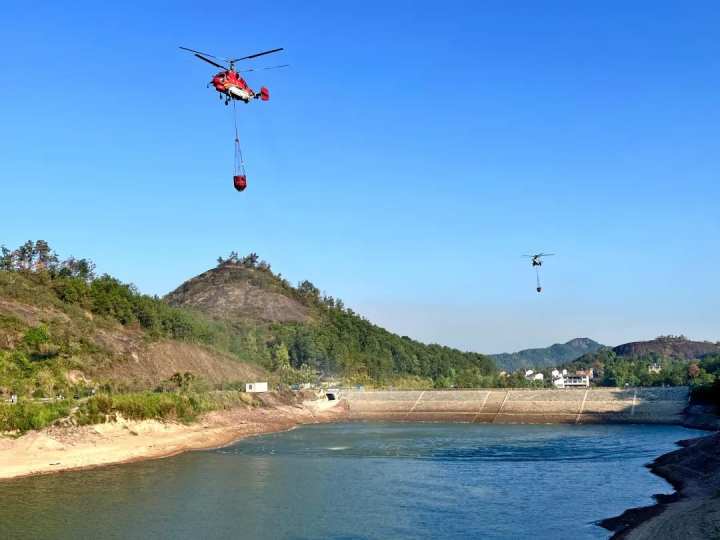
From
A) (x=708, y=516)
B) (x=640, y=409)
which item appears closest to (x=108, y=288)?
(x=640, y=409)

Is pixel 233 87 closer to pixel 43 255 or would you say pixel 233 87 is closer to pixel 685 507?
pixel 685 507

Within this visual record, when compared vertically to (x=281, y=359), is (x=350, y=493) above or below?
below

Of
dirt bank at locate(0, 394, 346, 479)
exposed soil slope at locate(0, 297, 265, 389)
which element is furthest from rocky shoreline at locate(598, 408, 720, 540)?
exposed soil slope at locate(0, 297, 265, 389)

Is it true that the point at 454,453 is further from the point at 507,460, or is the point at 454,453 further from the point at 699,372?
the point at 699,372

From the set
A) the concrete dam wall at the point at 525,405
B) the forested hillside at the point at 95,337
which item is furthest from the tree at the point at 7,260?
the concrete dam wall at the point at 525,405

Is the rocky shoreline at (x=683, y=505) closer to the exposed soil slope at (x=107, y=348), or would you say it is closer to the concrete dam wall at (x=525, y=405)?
the concrete dam wall at (x=525, y=405)

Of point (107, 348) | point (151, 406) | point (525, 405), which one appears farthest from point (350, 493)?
point (525, 405)
